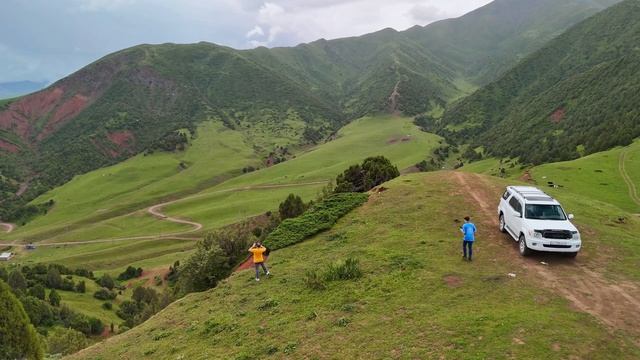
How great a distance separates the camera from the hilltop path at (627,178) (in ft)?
191

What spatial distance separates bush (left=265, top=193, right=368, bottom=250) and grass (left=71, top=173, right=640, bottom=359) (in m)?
1.65

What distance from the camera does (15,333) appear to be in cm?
3597

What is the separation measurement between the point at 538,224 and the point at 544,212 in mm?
1496

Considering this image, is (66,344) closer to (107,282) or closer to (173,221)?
(107,282)

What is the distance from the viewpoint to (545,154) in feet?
389

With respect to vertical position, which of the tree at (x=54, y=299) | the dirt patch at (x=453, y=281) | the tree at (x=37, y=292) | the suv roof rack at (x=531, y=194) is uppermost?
the suv roof rack at (x=531, y=194)

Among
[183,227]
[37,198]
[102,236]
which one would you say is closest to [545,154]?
[183,227]

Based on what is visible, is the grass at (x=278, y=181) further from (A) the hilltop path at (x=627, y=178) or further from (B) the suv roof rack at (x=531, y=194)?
(B) the suv roof rack at (x=531, y=194)

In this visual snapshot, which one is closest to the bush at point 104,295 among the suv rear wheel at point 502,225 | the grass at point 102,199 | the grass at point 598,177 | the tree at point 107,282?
Result: the tree at point 107,282

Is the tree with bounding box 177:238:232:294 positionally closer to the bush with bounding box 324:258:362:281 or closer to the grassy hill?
the bush with bounding box 324:258:362:281

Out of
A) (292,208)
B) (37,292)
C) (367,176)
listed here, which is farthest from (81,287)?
(367,176)

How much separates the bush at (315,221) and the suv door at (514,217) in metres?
13.9

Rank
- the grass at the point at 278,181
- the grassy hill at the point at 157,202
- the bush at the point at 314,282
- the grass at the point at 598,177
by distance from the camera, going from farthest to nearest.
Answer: the grass at the point at 278,181 < the grassy hill at the point at 157,202 < the grass at the point at 598,177 < the bush at the point at 314,282

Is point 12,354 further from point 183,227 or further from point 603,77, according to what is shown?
point 603,77
